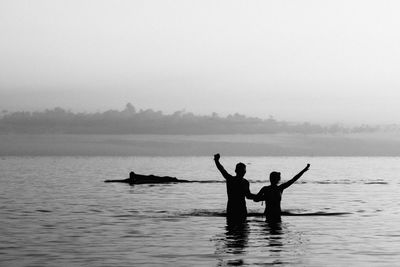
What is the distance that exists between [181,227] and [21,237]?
684 cm

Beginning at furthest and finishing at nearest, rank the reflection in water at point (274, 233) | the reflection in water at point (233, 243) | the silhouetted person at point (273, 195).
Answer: the silhouetted person at point (273, 195)
the reflection in water at point (274, 233)
the reflection in water at point (233, 243)

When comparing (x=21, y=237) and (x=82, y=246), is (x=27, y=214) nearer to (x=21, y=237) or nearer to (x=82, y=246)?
(x=21, y=237)

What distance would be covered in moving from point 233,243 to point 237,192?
8.10 feet

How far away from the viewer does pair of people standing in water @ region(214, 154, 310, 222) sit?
84.0ft

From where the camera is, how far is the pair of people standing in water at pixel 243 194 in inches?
1008

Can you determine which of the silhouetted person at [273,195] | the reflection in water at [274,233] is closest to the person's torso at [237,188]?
the silhouetted person at [273,195]

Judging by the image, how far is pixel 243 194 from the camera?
26078 mm

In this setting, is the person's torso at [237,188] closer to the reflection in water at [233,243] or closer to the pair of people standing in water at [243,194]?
the pair of people standing in water at [243,194]

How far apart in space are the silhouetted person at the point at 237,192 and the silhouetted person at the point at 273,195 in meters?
0.55

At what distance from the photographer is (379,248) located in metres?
24.0

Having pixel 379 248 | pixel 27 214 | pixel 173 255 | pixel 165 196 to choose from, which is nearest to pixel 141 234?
pixel 173 255

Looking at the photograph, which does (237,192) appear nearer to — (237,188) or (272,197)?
(237,188)

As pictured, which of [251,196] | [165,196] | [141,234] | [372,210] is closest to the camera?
[251,196]

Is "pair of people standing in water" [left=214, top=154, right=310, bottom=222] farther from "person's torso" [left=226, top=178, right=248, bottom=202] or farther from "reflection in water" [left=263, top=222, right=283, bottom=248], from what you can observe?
"reflection in water" [left=263, top=222, right=283, bottom=248]
